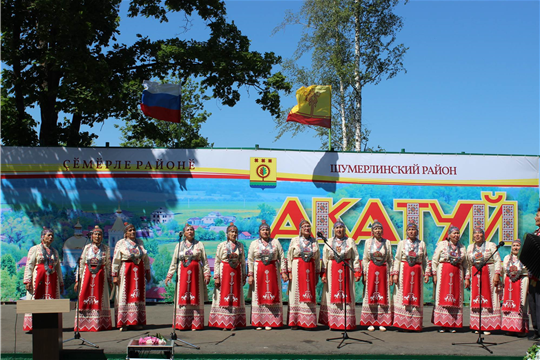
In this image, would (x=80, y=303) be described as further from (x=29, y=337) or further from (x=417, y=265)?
(x=417, y=265)

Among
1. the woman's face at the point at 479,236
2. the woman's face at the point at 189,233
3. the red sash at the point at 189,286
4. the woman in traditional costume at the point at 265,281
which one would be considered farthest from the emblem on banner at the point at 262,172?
the woman's face at the point at 479,236

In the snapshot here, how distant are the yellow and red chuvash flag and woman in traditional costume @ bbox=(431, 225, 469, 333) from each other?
12.3 feet

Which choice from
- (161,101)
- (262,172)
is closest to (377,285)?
(262,172)

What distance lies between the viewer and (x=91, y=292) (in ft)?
27.4

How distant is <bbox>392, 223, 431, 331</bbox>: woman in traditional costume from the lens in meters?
8.38

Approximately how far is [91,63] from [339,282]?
698 centimetres

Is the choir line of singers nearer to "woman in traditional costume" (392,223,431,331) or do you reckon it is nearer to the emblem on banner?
"woman in traditional costume" (392,223,431,331)

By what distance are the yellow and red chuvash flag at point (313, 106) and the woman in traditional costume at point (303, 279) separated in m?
3.25

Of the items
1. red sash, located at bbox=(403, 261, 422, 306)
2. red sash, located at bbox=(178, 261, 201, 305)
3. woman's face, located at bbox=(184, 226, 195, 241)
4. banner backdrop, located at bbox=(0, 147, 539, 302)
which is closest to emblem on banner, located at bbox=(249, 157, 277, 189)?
banner backdrop, located at bbox=(0, 147, 539, 302)

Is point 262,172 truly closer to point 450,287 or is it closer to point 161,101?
point 161,101

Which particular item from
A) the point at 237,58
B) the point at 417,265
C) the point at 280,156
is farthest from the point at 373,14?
the point at 417,265

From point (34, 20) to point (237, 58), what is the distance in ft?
15.3

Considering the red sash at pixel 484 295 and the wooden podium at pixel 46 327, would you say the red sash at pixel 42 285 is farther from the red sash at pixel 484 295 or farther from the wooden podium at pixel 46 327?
the red sash at pixel 484 295

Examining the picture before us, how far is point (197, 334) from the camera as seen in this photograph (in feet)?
26.6
